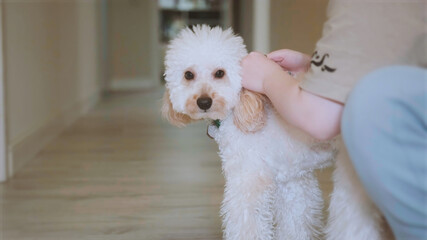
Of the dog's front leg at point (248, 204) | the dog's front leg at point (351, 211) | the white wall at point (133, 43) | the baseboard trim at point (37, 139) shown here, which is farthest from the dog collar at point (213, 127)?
the white wall at point (133, 43)

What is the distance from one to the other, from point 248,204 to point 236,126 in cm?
16

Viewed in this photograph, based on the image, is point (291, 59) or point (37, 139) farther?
point (37, 139)

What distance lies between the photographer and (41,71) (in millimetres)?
2725

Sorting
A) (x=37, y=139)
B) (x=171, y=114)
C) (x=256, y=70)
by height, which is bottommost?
(x=37, y=139)

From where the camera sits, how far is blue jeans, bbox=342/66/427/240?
740 millimetres

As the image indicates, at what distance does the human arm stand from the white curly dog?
31 millimetres

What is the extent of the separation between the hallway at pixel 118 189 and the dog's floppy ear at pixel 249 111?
0.45 meters

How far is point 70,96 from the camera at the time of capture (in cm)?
360

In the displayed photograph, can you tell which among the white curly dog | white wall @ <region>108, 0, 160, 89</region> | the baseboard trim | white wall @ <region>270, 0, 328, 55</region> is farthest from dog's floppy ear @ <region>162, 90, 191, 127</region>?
white wall @ <region>108, 0, 160, 89</region>

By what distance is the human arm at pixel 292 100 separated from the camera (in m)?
0.83

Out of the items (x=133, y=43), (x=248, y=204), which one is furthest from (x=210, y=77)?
(x=133, y=43)

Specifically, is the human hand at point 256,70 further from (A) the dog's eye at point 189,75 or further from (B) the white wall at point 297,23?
(B) the white wall at point 297,23

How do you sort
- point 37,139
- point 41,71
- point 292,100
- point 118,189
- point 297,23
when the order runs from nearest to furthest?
1. point 292,100
2. point 118,189
3. point 297,23
4. point 37,139
5. point 41,71

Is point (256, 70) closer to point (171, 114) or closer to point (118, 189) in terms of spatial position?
point (171, 114)
